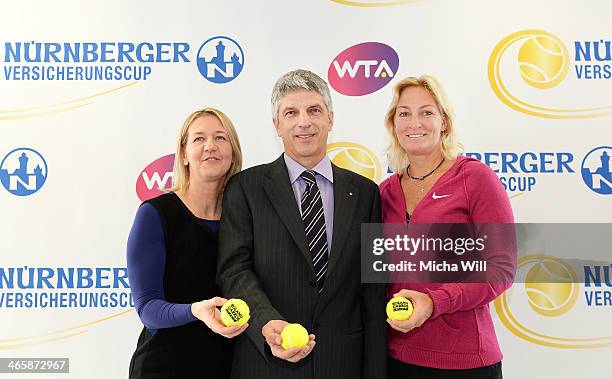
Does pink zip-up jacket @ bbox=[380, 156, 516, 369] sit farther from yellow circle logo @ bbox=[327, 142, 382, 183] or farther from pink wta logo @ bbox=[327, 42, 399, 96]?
pink wta logo @ bbox=[327, 42, 399, 96]

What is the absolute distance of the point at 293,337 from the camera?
1354 millimetres

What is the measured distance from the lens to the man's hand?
1.41 metres

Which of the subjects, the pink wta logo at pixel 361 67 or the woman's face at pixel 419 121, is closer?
the woman's face at pixel 419 121

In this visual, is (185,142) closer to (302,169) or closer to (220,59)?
(302,169)

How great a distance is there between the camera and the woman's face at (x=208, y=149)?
178 centimetres

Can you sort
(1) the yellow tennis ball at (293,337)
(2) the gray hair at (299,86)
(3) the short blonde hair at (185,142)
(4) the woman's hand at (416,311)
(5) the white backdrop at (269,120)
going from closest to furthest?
(1) the yellow tennis ball at (293,337) < (4) the woman's hand at (416,311) < (2) the gray hair at (299,86) < (3) the short blonde hair at (185,142) < (5) the white backdrop at (269,120)

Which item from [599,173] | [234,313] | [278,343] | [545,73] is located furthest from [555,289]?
[234,313]

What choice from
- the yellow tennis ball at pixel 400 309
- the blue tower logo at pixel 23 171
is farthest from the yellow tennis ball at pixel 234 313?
the blue tower logo at pixel 23 171

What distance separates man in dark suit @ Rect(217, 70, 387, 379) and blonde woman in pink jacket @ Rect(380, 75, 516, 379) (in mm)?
114

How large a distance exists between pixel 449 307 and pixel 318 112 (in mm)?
761

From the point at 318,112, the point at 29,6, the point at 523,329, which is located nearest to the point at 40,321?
the point at 29,6

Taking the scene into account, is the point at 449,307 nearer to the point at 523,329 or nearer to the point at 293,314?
the point at 293,314

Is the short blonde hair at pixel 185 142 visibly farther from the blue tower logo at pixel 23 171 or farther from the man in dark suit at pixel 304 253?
the blue tower logo at pixel 23 171

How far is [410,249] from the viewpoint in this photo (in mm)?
1713
